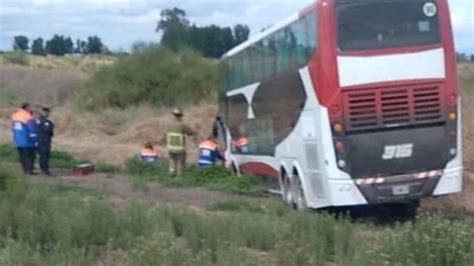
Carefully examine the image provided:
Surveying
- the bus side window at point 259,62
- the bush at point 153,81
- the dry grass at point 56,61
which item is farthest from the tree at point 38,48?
the bus side window at point 259,62

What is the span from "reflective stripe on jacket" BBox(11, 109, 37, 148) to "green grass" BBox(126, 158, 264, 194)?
8.82 ft

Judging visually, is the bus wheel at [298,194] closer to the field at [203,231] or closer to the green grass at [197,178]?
the field at [203,231]

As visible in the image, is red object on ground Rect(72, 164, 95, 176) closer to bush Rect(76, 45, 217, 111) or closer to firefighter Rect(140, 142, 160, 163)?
firefighter Rect(140, 142, 160, 163)

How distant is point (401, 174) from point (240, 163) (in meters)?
11.6

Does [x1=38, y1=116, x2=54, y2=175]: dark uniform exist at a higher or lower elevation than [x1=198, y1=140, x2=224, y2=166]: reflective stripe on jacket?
higher

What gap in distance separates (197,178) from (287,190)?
20.4 feet

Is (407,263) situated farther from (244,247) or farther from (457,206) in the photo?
(457,206)

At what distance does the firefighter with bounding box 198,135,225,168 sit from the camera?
Answer: 106 feet

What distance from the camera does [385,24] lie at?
Result: 2017cm

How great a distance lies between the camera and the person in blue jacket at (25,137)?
3030 cm

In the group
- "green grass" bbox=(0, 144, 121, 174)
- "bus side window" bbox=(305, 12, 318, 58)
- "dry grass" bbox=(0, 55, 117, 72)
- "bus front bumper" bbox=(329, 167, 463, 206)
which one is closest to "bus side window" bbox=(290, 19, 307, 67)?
"bus side window" bbox=(305, 12, 318, 58)

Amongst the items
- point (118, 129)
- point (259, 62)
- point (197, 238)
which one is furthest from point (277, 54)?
point (118, 129)

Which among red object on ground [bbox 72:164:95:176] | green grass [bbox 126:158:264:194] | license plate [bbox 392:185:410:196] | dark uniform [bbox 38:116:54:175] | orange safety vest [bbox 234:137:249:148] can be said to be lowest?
license plate [bbox 392:185:410:196]

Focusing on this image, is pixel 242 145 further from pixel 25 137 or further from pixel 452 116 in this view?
pixel 452 116
